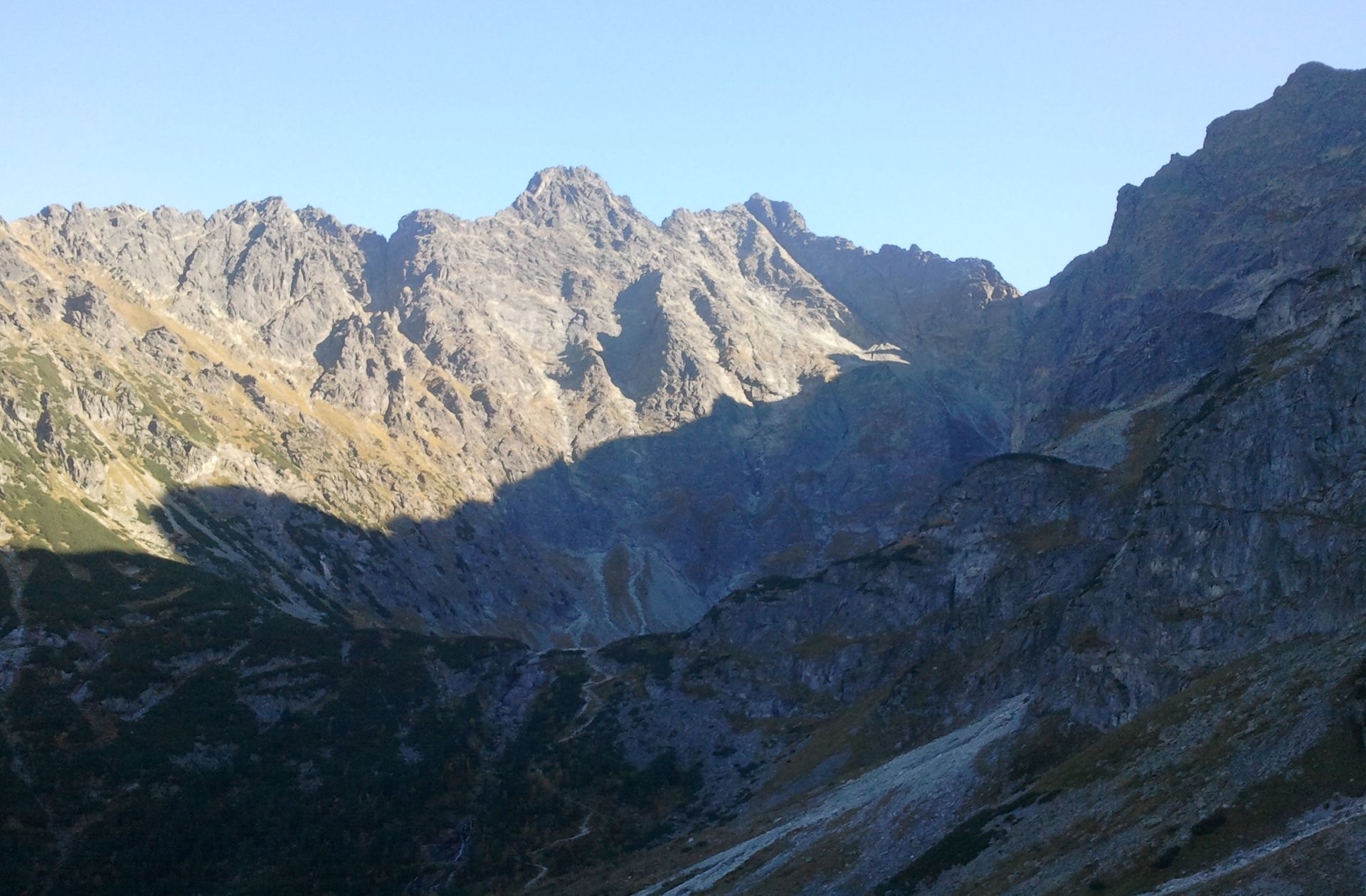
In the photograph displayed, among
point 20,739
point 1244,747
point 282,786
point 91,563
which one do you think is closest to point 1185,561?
point 1244,747

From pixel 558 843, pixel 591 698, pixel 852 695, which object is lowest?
pixel 852 695

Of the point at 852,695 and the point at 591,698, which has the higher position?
the point at 591,698

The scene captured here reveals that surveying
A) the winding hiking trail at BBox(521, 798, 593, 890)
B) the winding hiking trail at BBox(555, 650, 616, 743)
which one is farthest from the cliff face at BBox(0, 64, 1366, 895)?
the winding hiking trail at BBox(521, 798, 593, 890)

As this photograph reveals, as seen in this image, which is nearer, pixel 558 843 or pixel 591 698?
pixel 558 843

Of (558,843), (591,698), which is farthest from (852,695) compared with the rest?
(558,843)

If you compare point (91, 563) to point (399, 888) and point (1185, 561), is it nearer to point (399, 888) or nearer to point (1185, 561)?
point (399, 888)

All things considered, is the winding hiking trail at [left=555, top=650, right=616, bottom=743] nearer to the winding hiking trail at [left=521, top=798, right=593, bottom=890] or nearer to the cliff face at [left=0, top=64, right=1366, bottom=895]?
the cliff face at [left=0, top=64, right=1366, bottom=895]

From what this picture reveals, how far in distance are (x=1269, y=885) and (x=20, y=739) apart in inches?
5034

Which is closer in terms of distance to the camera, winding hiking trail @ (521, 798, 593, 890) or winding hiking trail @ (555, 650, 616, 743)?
winding hiking trail @ (521, 798, 593, 890)

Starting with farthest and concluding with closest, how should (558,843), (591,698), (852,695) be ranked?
(591,698) → (852,695) → (558,843)

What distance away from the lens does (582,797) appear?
14438cm

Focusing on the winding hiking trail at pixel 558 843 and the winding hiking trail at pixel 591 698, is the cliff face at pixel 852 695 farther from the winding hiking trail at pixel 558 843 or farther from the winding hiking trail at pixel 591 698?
the winding hiking trail at pixel 558 843

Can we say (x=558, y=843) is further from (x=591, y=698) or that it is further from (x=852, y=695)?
(x=852, y=695)

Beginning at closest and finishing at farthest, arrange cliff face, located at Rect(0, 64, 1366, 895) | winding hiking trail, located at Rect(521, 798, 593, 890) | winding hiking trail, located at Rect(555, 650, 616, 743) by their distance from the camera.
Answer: cliff face, located at Rect(0, 64, 1366, 895) → winding hiking trail, located at Rect(521, 798, 593, 890) → winding hiking trail, located at Rect(555, 650, 616, 743)
